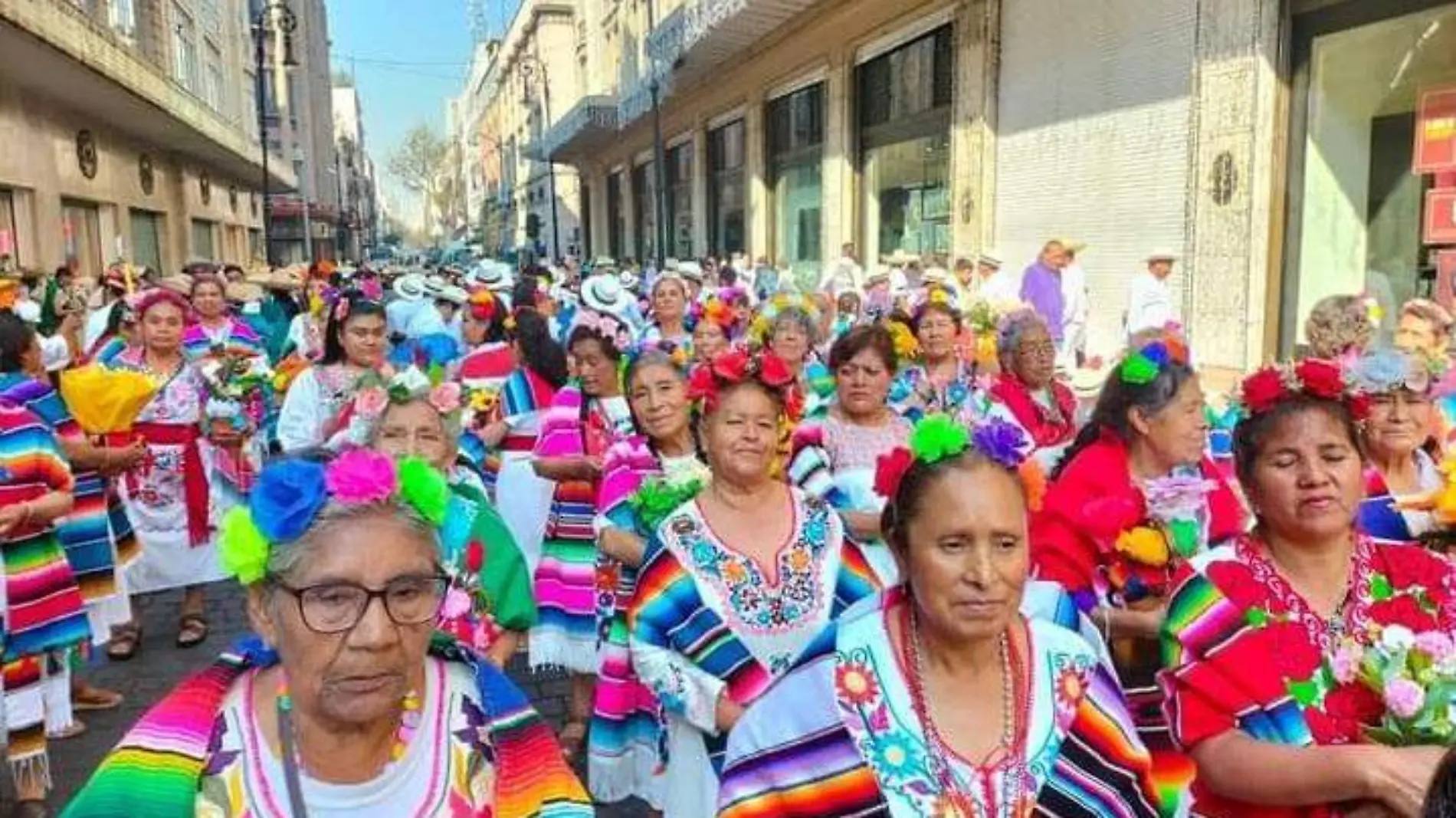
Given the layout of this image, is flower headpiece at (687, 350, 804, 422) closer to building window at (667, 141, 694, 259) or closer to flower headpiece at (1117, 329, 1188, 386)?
flower headpiece at (1117, 329, 1188, 386)

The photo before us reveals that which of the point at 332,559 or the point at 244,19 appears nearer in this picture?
A: the point at 332,559

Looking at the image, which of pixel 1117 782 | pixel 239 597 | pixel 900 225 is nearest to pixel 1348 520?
pixel 1117 782

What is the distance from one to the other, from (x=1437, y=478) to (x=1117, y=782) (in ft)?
8.92

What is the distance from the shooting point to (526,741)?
1983mm

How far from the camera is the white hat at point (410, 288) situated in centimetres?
1175

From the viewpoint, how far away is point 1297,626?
2.31 meters

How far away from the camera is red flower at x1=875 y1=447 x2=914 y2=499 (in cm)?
229

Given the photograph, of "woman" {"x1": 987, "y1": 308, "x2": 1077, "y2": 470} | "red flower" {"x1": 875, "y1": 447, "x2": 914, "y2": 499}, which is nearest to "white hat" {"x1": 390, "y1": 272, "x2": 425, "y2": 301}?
"woman" {"x1": 987, "y1": 308, "x2": 1077, "y2": 470}

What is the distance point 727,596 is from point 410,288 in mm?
9671

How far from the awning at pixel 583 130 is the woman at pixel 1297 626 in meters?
34.9

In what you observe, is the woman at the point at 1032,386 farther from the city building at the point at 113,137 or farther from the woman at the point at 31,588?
the city building at the point at 113,137

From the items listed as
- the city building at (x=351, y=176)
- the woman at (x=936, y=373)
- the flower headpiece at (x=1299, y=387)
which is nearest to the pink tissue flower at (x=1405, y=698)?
the flower headpiece at (x=1299, y=387)

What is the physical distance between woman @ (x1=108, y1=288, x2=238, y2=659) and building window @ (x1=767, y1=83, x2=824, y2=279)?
1451 cm

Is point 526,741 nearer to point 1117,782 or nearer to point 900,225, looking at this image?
point 1117,782
